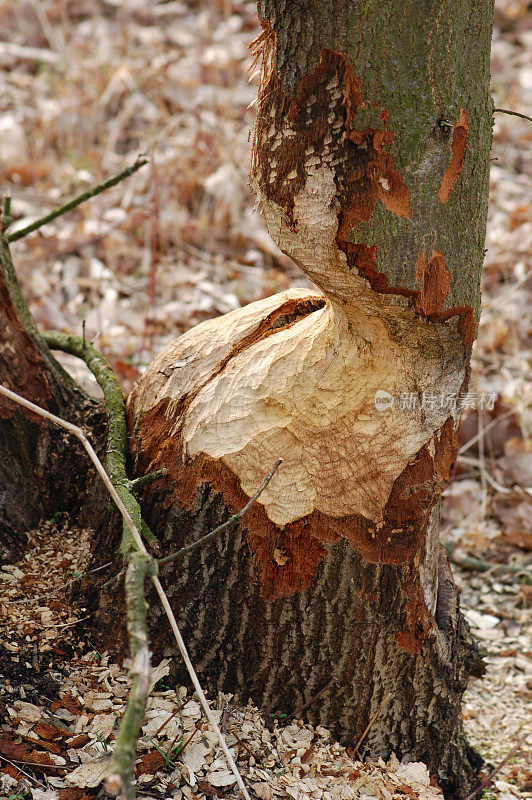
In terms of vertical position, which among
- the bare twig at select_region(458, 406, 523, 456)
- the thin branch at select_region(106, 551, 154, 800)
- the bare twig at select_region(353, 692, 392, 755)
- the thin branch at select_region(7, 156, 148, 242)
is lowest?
the bare twig at select_region(353, 692, 392, 755)

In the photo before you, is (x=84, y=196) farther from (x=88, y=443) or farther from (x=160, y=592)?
(x=160, y=592)

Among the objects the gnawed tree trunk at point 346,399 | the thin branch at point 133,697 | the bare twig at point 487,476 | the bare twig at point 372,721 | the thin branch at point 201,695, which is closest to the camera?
the thin branch at point 133,697

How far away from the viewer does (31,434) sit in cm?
189

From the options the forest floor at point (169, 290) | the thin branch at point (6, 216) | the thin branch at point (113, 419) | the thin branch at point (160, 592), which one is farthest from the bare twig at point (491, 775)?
the thin branch at point (6, 216)

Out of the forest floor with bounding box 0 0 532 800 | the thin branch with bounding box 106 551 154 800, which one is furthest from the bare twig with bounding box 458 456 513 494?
the thin branch with bounding box 106 551 154 800

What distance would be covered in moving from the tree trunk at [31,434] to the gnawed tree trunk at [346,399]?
264 millimetres

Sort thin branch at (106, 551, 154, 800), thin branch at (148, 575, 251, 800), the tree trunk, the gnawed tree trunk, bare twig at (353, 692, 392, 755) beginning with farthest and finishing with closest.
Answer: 1. the tree trunk
2. bare twig at (353, 692, 392, 755)
3. the gnawed tree trunk
4. thin branch at (148, 575, 251, 800)
5. thin branch at (106, 551, 154, 800)

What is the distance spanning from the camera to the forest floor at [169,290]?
5.05ft

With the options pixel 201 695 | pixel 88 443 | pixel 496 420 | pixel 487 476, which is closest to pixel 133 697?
pixel 201 695

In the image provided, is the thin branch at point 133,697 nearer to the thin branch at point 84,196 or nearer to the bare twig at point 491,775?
the bare twig at point 491,775

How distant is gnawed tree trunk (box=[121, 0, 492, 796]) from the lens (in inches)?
49.5

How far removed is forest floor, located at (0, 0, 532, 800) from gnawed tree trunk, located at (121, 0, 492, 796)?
151mm

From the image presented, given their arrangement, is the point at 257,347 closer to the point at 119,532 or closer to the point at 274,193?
the point at 274,193

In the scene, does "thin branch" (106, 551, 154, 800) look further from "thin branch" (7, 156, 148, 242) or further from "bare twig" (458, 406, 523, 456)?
"bare twig" (458, 406, 523, 456)
